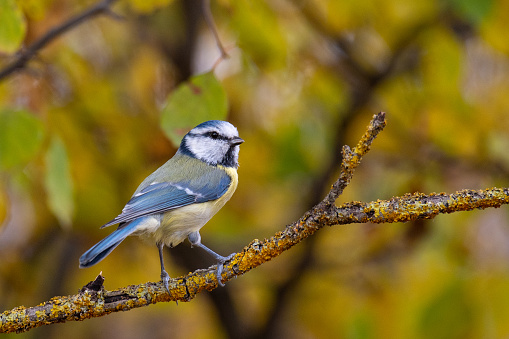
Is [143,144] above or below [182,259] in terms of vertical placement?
above

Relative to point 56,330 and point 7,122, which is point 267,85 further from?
point 56,330

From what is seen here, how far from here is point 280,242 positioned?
39.5 inches

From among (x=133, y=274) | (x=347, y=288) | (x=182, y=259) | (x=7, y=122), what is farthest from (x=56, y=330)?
(x=7, y=122)

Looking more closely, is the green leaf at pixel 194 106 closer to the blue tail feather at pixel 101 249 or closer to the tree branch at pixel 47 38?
the blue tail feather at pixel 101 249

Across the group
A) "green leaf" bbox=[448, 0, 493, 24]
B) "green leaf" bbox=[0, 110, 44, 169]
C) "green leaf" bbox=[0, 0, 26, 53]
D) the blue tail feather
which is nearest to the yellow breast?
the blue tail feather

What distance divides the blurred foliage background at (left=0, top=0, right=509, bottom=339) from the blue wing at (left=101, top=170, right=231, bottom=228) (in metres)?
0.33

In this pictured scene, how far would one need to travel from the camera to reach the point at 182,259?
259 cm

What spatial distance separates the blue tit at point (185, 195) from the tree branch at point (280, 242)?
4 cm

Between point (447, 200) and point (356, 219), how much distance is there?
Result: 0.53ft

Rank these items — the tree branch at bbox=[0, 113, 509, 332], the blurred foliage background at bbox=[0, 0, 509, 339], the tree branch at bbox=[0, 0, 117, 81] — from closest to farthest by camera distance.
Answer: the tree branch at bbox=[0, 113, 509, 332], the tree branch at bbox=[0, 0, 117, 81], the blurred foliage background at bbox=[0, 0, 509, 339]

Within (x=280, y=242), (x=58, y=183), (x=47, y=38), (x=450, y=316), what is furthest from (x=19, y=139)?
(x=450, y=316)

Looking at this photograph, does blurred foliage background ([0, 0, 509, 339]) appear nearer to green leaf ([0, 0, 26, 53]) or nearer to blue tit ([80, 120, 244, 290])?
blue tit ([80, 120, 244, 290])

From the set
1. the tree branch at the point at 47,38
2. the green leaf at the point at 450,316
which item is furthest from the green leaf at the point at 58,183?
the green leaf at the point at 450,316

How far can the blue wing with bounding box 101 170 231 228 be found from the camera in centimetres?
126
